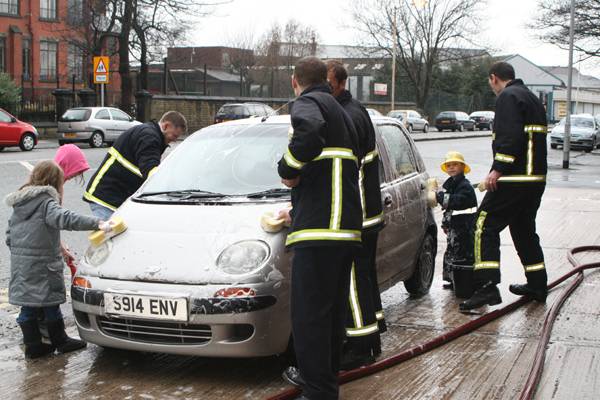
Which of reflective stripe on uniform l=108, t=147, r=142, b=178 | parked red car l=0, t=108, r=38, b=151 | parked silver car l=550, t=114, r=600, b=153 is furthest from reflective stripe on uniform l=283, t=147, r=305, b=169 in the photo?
parked silver car l=550, t=114, r=600, b=153

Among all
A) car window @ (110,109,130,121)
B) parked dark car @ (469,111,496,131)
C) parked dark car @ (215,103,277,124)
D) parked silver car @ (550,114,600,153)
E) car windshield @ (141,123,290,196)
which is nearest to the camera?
car windshield @ (141,123,290,196)

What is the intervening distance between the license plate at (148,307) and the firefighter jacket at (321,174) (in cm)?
89

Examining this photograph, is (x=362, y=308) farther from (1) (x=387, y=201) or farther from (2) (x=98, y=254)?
(2) (x=98, y=254)

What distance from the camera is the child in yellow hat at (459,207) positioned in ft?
23.8

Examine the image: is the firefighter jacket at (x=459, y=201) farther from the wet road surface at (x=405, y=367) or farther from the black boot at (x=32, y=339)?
the black boot at (x=32, y=339)

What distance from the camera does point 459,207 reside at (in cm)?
726

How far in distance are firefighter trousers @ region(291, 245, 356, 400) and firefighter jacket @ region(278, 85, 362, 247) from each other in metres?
0.08

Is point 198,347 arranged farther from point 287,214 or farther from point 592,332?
point 592,332

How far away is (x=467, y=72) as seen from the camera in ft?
247

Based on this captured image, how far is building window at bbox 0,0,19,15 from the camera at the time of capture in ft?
157

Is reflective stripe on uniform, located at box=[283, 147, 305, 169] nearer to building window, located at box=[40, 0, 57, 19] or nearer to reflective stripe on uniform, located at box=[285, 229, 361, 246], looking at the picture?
reflective stripe on uniform, located at box=[285, 229, 361, 246]

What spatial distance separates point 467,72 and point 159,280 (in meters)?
73.3

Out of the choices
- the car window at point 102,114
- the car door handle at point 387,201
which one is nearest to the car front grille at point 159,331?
the car door handle at point 387,201

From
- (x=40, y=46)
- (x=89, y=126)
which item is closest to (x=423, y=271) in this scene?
(x=89, y=126)
